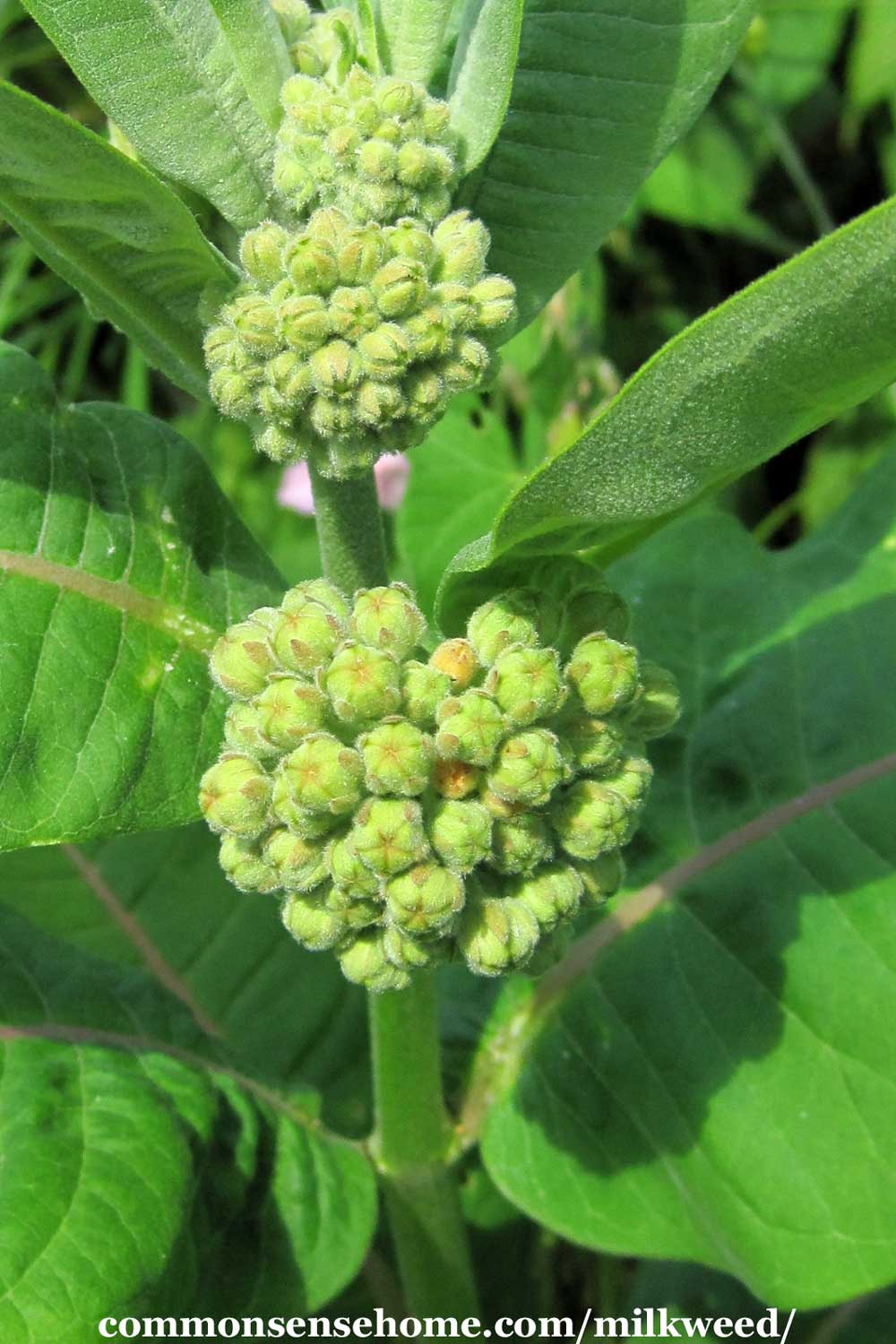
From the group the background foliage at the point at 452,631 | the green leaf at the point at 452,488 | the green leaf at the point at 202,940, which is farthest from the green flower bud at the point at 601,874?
the green leaf at the point at 452,488

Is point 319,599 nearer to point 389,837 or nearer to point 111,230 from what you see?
point 389,837

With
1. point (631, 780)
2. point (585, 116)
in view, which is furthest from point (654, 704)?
point (585, 116)

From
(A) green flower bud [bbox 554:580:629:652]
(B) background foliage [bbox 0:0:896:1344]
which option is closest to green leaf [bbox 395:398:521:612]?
(B) background foliage [bbox 0:0:896:1344]

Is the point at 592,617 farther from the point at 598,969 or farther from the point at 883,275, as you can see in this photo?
the point at 598,969

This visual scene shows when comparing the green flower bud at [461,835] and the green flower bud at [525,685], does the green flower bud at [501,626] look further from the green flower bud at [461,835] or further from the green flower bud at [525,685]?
the green flower bud at [461,835]

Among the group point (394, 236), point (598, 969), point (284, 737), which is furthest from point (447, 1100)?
point (394, 236)

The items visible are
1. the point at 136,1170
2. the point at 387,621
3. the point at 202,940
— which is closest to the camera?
the point at 387,621
